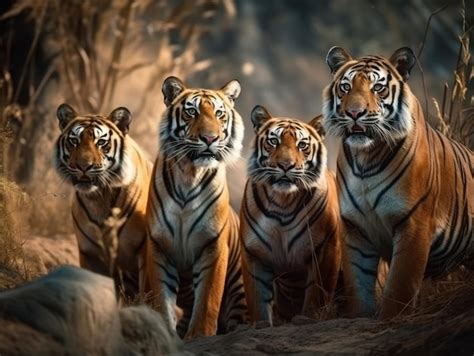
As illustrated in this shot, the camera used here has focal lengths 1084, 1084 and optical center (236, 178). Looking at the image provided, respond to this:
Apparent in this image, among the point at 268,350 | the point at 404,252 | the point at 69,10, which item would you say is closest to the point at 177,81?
the point at 404,252

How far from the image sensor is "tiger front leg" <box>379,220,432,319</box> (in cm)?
573

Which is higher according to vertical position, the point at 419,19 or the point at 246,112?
the point at 419,19

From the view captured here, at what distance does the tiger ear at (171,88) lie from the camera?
670 cm

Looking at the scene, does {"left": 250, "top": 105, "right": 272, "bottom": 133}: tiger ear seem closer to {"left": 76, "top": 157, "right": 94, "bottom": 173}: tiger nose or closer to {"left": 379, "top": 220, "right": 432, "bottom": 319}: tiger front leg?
{"left": 76, "top": 157, "right": 94, "bottom": 173}: tiger nose

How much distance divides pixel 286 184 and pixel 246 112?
24.4 ft

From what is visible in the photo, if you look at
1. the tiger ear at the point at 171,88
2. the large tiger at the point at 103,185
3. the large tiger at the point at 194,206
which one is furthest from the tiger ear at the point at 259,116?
the large tiger at the point at 103,185

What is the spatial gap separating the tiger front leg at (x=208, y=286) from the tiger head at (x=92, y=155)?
2.34ft

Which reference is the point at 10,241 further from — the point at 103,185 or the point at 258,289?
the point at 258,289

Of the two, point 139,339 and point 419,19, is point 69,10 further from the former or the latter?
point 139,339

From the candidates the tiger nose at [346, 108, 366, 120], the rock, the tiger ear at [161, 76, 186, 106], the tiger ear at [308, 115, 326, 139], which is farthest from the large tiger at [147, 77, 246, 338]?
the rock

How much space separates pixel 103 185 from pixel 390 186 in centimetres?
176

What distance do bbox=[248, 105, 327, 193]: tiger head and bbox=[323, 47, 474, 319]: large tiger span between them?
31 cm

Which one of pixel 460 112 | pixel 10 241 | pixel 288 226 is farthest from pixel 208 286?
pixel 460 112

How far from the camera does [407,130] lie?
5891 millimetres
